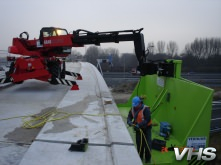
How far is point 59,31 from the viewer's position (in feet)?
28.2

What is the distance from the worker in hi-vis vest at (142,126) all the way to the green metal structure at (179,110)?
0.23m

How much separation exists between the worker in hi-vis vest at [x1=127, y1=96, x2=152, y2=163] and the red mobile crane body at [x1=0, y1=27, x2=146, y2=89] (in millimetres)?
2844

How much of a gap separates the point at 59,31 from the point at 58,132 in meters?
5.52

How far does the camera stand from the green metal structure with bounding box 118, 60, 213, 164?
176 inches

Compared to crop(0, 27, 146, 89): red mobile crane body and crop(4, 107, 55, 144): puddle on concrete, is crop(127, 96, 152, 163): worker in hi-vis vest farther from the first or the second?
crop(0, 27, 146, 89): red mobile crane body

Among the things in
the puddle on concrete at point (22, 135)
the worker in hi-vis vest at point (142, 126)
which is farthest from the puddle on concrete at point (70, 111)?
the worker in hi-vis vest at point (142, 126)

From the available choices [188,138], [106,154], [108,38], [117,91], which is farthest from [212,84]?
[106,154]

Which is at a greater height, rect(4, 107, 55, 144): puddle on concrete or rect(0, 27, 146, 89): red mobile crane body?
rect(0, 27, 146, 89): red mobile crane body

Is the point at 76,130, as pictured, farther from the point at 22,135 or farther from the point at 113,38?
the point at 113,38

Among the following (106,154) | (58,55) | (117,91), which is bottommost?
(117,91)

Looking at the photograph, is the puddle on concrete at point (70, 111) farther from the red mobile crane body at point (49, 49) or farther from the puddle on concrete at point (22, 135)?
the red mobile crane body at point (49, 49)

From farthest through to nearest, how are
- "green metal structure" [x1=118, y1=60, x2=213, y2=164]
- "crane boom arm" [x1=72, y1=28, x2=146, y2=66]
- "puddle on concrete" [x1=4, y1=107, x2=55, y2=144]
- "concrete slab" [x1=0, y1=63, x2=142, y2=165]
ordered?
"crane boom arm" [x1=72, y1=28, x2=146, y2=66] → "green metal structure" [x1=118, y1=60, x2=213, y2=164] → "puddle on concrete" [x1=4, y1=107, x2=55, y2=144] → "concrete slab" [x1=0, y1=63, x2=142, y2=165]

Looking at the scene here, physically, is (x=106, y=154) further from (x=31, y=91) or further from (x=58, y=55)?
(x=58, y=55)

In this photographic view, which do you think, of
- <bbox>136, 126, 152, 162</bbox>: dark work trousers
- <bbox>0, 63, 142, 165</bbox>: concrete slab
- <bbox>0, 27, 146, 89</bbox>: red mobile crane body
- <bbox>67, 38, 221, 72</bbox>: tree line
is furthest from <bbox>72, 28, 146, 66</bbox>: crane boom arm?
<bbox>67, 38, 221, 72</bbox>: tree line
